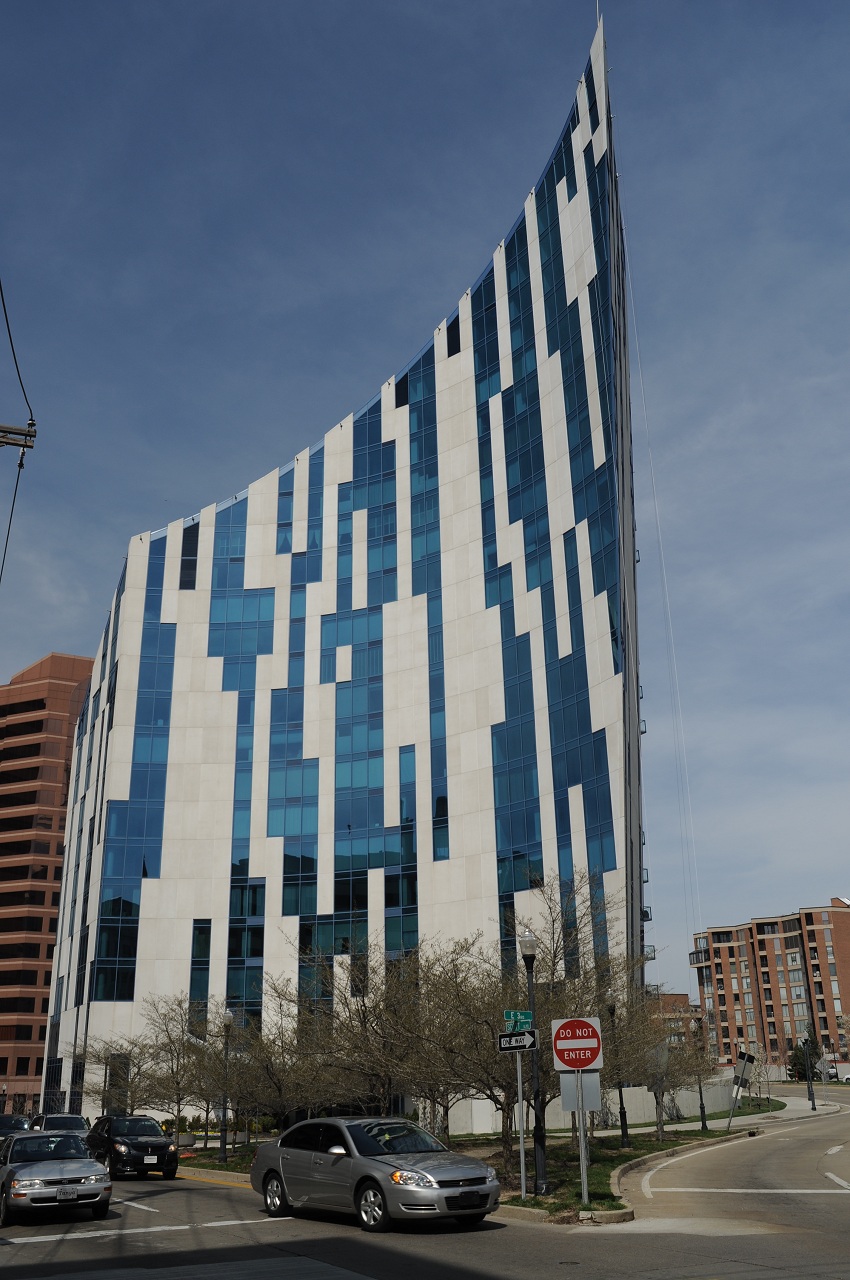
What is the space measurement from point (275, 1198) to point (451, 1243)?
16.9 ft

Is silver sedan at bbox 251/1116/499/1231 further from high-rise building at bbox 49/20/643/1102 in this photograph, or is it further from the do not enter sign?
high-rise building at bbox 49/20/643/1102

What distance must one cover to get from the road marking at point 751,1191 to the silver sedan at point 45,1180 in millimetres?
11039

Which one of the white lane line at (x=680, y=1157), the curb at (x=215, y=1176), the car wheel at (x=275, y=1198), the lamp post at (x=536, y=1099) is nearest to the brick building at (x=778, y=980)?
the white lane line at (x=680, y=1157)

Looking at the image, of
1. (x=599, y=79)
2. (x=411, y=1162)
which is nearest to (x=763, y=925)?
(x=599, y=79)

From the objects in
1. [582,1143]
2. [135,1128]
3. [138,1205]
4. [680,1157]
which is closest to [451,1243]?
[582,1143]

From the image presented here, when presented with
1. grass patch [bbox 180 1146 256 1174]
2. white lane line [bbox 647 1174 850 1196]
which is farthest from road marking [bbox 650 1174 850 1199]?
grass patch [bbox 180 1146 256 1174]

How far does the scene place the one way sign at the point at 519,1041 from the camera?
20.2m

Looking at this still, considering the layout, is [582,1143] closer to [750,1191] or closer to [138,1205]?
[750,1191]

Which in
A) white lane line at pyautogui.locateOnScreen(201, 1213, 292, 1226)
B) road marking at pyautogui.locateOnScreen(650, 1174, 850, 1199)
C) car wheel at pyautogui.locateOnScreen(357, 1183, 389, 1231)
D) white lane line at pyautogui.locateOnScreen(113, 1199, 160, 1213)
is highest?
car wheel at pyautogui.locateOnScreen(357, 1183, 389, 1231)

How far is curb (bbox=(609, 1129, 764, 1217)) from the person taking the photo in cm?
2394

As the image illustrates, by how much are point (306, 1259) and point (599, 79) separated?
62194 millimetres

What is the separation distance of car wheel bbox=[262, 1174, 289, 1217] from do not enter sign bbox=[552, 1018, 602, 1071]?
524 centimetres

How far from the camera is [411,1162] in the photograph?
54.0 feet

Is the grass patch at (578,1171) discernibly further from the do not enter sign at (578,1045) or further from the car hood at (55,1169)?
the car hood at (55,1169)
